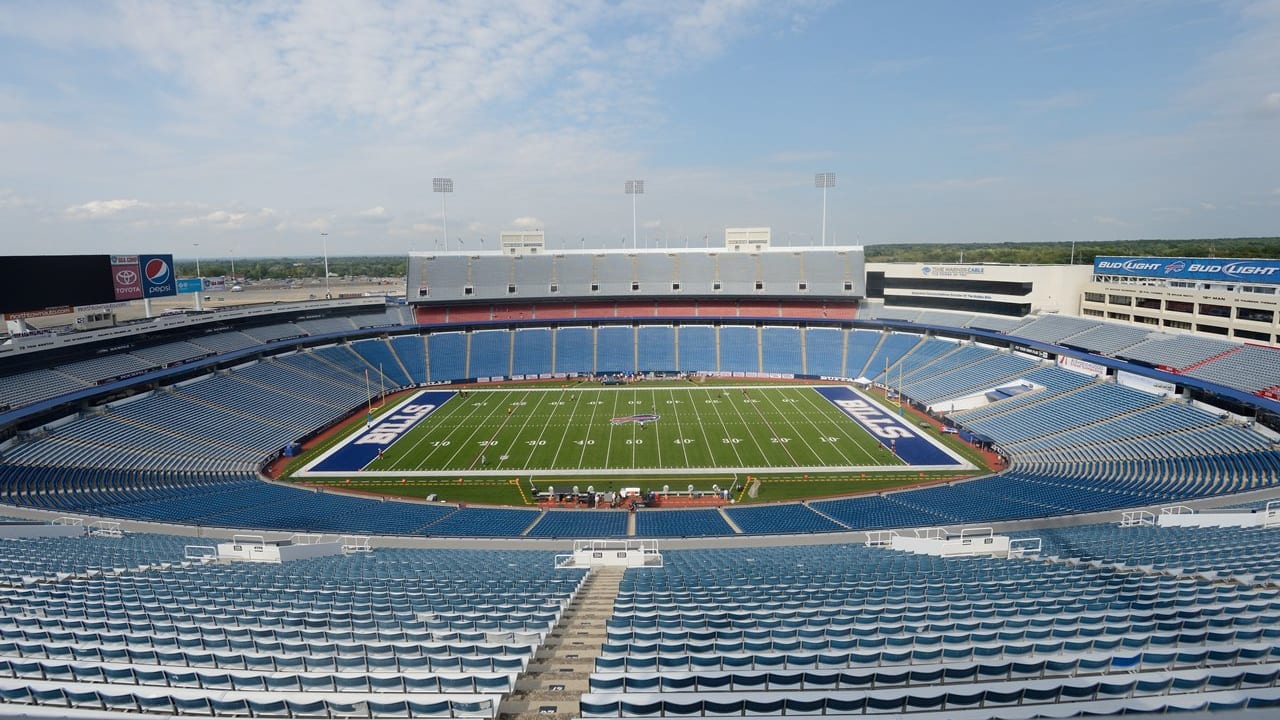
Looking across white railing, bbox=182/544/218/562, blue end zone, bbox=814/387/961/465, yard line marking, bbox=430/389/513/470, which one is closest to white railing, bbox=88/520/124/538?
white railing, bbox=182/544/218/562

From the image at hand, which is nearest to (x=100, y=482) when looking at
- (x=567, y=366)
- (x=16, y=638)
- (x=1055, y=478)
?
(x=16, y=638)

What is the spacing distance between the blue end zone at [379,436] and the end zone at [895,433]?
31.1 m

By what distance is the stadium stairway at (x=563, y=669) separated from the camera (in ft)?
22.7

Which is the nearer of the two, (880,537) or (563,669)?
(563,669)

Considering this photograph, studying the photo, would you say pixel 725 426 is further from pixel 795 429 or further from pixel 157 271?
pixel 157 271

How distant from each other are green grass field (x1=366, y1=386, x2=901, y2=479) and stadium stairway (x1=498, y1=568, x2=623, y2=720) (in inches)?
940

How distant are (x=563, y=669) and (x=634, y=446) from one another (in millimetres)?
31415

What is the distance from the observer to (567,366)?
200 ft

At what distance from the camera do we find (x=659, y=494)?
1252 inches

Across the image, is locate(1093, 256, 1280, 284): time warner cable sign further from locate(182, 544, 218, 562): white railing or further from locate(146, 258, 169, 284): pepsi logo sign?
locate(146, 258, 169, 284): pepsi logo sign

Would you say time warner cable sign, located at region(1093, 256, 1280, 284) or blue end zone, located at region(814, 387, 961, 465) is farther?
time warner cable sign, located at region(1093, 256, 1280, 284)

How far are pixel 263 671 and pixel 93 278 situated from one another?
1584 inches

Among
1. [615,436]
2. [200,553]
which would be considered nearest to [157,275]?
[200,553]

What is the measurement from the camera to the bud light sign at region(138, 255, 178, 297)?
131 ft
